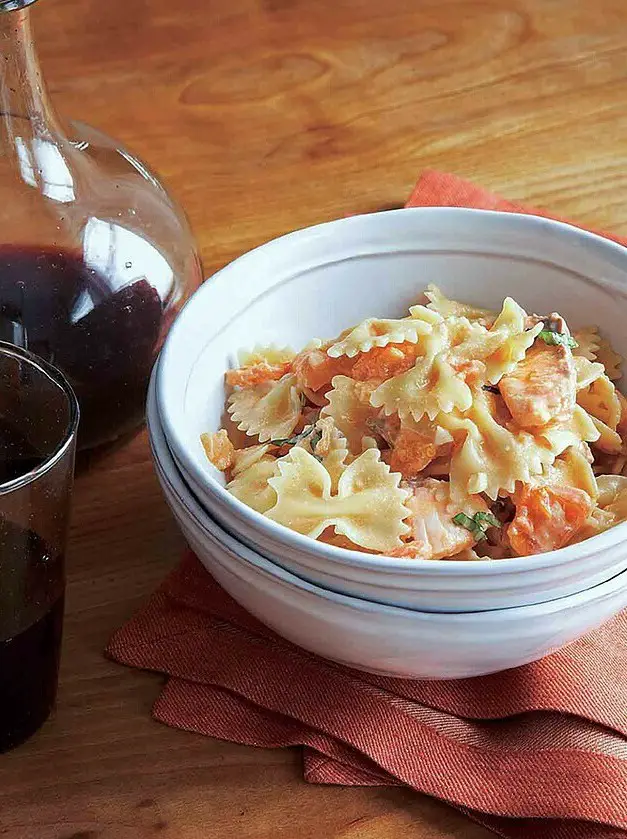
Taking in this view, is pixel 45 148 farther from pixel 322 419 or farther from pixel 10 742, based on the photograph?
pixel 10 742

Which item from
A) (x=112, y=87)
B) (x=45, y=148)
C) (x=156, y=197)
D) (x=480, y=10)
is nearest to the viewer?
(x=45, y=148)

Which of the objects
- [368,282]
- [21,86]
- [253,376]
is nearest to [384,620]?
[253,376]

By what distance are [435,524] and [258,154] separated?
3.02 ft

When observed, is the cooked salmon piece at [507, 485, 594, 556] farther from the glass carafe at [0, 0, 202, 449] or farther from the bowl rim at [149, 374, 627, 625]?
the glass carafe at [0, 0, 202, 449]

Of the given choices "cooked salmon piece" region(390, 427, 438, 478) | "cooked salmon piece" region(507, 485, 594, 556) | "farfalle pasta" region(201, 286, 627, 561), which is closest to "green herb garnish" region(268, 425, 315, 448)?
"farfalle pasta" region(201, 286, 627, 561)

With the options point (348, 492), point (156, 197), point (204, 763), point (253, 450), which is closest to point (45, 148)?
point (156, 197)

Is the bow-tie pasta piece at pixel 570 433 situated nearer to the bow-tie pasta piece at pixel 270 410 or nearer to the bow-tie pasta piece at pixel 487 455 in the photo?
the bow-tie pasta piece at pixel 487 455

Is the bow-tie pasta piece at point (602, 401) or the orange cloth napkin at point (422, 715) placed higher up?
the bow-tie pasta piece at point (602, 401)

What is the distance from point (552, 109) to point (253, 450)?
102 centimetres

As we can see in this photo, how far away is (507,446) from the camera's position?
41.9 inches

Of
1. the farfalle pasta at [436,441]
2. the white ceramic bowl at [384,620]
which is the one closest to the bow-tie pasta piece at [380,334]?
the farfalle pasta at [436,441]

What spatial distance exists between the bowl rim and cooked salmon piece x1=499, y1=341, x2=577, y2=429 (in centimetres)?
17

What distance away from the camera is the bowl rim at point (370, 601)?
3.04ft

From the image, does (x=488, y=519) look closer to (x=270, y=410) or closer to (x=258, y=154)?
(x=270, y=410)
